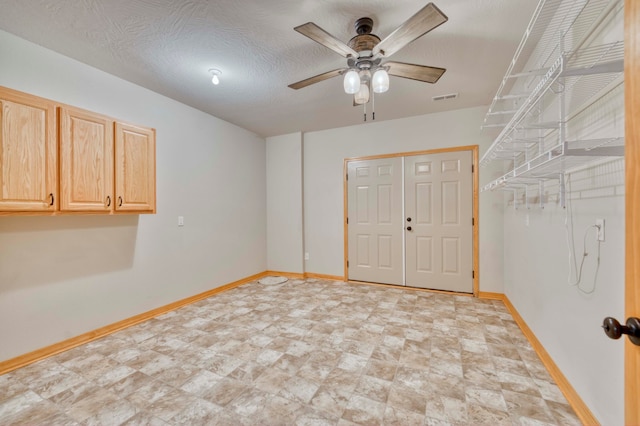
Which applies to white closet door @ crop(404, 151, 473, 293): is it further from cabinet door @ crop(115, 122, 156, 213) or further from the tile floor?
cabinet door @ crop(115, 122, 156, 213)

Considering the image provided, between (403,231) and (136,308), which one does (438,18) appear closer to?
(403,231)

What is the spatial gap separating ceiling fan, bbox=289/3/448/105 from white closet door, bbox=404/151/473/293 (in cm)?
201

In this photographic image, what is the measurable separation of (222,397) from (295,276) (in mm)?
3096

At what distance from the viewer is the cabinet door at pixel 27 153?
74.0 inches

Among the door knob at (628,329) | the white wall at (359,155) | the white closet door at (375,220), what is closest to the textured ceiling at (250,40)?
the white wall at (359,155)

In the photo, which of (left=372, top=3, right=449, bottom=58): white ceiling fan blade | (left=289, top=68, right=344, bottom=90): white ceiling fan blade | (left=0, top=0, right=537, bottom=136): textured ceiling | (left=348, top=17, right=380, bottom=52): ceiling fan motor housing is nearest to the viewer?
(left=372, top=3, right=449, bottom=58): white ceiling fan blade

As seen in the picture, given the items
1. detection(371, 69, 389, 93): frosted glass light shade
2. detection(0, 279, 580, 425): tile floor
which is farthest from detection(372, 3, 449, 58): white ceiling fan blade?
detection(0, 279, 580, 425): tile floor

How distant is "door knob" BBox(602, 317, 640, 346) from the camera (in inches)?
25.4

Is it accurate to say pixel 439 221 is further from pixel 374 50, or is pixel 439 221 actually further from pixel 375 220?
pixel 374 50

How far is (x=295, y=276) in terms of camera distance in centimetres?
485

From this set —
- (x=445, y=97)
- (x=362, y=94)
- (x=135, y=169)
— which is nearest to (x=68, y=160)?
(x=135, y=169)

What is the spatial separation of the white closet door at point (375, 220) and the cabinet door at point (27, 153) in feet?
11.8

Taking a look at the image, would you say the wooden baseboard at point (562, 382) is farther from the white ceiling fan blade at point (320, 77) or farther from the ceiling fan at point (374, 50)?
the white ceiling fan blade at point (320, 77)

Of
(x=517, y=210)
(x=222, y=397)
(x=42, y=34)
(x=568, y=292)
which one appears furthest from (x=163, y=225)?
(x=517, y=210)
